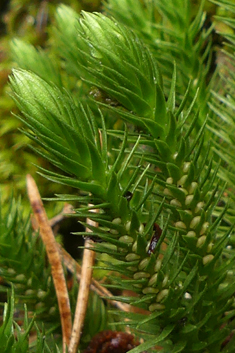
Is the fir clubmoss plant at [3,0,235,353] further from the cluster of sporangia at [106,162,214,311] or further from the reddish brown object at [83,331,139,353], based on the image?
the reddish brown object at [83,331,139,353]

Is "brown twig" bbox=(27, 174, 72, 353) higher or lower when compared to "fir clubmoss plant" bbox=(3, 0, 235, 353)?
lower

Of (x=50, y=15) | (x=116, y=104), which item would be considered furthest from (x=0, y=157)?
(x=116, y=104)

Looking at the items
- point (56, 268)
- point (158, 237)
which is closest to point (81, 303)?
point (56, 268)

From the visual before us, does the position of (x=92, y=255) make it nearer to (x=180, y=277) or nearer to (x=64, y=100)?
(x=180, y=277)

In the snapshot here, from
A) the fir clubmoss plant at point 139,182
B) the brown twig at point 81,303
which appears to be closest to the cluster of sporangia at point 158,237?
the fir clubmoss plant at point 139,182

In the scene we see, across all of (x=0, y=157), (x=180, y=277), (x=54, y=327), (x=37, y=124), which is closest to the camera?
(x=37, y=124)

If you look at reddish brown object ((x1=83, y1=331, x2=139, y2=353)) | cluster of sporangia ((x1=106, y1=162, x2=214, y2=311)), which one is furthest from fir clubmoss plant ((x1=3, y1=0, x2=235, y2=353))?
reddish brown object ((x1=83, y1=331, x2=139, y2=353))
